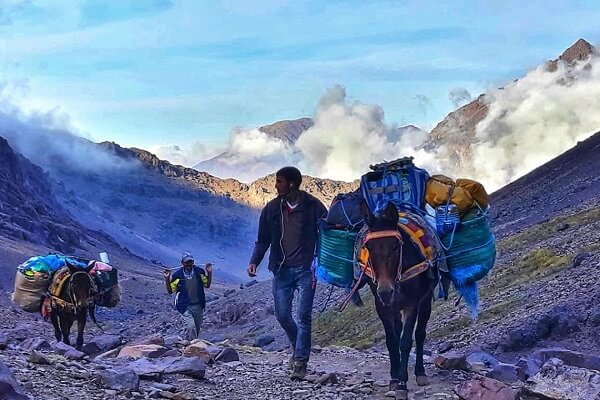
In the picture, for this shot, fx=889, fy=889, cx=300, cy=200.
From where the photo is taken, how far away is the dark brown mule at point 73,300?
45.8 ft

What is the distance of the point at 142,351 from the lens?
1175 cm

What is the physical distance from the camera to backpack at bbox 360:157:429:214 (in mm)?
9727

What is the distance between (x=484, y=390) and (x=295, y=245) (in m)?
2.88

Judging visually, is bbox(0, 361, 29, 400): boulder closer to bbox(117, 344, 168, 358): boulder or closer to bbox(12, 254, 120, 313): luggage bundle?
bbox(117, 344, 168, 358): boulder

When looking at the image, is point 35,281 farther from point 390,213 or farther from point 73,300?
point 390,213

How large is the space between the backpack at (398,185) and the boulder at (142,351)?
3.74 m

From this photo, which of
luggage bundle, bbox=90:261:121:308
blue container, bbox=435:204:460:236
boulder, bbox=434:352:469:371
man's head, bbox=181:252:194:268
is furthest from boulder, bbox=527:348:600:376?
luggage bundle, bbox=90:261:121:308

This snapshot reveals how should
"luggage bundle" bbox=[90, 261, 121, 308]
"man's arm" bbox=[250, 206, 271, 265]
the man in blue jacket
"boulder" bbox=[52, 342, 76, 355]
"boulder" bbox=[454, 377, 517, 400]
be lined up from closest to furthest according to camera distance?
1. "boulder" bbox=[454, 377, 517, 400]
2. "man's arm" bbox=[250, 206, 271, 265]
3. "boulder" bbox=[52, 342, 76, 355]
4. "luggage bundle" bbox=[90, 261, 121, 308]
5. the man in blue jacket

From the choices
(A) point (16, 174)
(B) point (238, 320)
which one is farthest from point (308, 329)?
(A) point (16, 174)

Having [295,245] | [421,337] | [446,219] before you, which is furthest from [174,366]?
[446,219]

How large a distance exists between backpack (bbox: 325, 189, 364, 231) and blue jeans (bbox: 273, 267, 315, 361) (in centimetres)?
63

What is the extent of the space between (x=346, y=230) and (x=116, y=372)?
2.93 metres

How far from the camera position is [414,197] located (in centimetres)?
974

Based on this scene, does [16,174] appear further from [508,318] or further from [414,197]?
[414,197]
